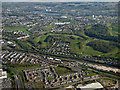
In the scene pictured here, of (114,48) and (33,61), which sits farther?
(114,48)

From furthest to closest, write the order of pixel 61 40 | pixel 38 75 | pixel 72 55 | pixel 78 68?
pixel 61 40 < pixel 72 55 < pixel 78 68 < pixel 38 75

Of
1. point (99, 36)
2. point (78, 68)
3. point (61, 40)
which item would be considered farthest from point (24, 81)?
point (99, 36)

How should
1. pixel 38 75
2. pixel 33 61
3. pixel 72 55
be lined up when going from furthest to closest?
1. pixel 72 55
2. pixel 33 61
3. pixel 38 75

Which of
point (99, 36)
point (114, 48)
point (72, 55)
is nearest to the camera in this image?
point (72, 55)

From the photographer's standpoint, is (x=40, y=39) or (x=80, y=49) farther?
(x=40, y=39)

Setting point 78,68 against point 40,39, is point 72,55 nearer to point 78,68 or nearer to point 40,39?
point 78,68

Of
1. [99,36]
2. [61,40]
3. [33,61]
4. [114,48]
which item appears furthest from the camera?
[99,36]

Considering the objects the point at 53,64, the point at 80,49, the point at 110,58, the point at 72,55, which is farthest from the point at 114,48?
the point at 53,64

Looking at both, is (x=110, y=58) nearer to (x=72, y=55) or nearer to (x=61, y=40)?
(x=72, y=55)

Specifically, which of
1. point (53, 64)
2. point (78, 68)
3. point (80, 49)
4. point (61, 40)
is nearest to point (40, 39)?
point (61, 40)
